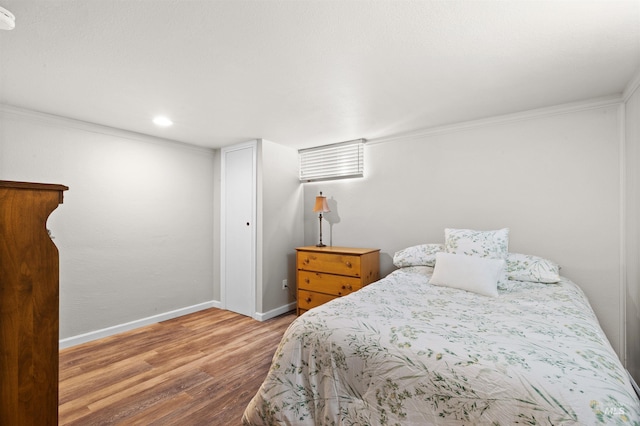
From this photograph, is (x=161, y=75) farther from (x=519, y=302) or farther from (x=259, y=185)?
(x=519, y=302)

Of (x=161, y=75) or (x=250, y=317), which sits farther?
(x=250, y=317)

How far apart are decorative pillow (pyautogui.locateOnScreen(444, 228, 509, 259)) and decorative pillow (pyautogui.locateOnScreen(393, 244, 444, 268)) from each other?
24 centimetres

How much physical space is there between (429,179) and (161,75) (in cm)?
262

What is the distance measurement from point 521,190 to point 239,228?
3.14 m

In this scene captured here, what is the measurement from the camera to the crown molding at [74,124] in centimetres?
253

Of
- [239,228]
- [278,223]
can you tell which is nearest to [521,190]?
[278,223]

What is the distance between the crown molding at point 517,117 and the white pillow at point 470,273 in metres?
1.42

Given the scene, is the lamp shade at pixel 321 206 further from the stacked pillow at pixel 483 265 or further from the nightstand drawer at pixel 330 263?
the stacked pillow at pixel 483 265

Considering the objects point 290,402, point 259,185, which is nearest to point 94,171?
point 259,185

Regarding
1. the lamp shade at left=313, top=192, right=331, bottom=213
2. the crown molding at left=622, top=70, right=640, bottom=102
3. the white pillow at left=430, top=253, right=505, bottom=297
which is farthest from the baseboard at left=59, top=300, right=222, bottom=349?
the crown molding at left=622, top=70, right=640, bottom=102

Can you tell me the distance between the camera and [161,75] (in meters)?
1.98

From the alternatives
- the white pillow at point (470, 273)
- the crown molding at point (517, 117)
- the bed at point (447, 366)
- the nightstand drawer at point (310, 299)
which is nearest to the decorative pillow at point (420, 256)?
the white pillow at point (470, 273)

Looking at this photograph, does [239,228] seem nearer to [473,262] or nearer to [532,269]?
[473,262]

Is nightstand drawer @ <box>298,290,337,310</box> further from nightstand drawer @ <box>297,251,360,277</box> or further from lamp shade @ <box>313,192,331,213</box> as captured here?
lamp shade @ <box>313,192,331,213</box>
